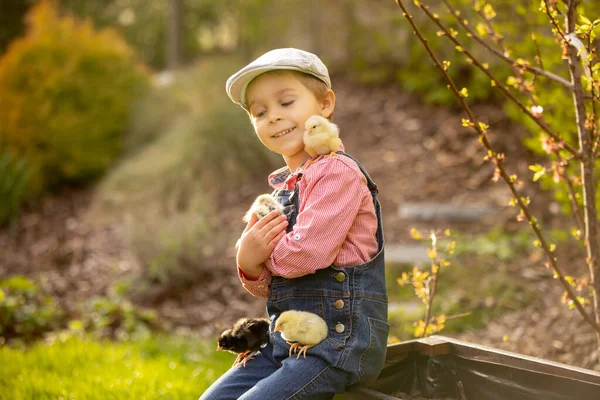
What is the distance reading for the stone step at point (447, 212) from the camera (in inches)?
265

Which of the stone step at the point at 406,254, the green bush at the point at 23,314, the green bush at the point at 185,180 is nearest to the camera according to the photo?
the green bush at the point at 23,314

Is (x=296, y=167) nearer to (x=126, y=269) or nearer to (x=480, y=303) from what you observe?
(x=480, y=303)

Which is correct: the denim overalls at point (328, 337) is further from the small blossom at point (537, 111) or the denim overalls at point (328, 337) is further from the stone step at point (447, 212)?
the stone step at point (447, 212)

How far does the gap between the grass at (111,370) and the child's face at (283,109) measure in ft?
5.17

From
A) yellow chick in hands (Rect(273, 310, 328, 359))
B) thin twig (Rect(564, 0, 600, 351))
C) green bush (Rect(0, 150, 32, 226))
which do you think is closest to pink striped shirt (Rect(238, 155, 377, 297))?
yellow chick in hands (Rect(273, 310, 328, 359))

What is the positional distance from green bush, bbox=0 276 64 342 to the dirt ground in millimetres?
676

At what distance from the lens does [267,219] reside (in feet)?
6.90

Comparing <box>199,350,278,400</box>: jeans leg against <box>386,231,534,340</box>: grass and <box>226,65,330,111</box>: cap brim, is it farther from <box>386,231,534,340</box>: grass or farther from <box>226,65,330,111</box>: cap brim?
<box>386,231,534,340</box>: grass

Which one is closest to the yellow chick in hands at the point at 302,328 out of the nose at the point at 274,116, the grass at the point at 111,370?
the nose at the point at 274,116

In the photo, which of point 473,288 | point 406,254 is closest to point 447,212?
point 406,254

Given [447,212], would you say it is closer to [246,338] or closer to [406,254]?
[406,254]

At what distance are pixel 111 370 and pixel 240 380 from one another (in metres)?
1.80

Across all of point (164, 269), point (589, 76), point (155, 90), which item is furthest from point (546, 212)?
point (155, 90)

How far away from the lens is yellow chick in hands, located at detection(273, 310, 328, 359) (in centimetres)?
200
